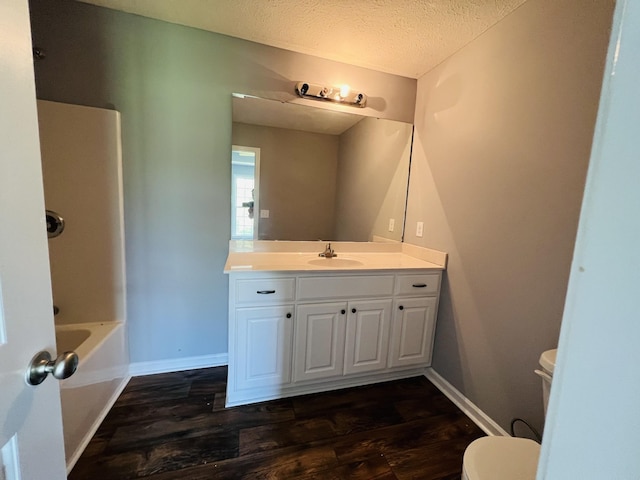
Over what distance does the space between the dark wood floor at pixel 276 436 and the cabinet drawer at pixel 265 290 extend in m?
0.68

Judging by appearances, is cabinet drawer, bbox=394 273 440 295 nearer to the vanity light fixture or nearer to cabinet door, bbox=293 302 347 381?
cabinet door, bbox=293 302 347 381

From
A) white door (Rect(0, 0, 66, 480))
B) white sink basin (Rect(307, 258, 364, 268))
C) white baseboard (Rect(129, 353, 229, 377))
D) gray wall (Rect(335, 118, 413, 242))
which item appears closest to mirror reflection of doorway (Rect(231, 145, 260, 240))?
white sink basin (Rect(307, 258, 364, 268))

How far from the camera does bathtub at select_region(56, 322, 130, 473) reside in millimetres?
1262

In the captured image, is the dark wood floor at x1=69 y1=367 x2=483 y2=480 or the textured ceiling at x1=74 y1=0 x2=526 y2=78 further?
the textured ceiling at x1=74 y1=0 x2=526 y2=78

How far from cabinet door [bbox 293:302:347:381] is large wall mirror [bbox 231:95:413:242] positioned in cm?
71

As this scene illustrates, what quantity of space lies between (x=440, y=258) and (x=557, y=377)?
1.67m

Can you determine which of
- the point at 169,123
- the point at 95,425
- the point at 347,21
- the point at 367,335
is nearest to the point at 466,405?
the point at 367,335

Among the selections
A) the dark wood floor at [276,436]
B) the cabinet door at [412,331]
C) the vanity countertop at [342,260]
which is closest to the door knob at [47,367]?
the vanity countertop at [342,260]

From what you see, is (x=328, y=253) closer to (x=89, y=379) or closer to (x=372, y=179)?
(x=372, y=179)

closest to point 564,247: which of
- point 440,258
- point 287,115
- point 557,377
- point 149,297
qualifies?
point 440,258

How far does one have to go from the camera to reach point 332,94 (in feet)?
6.69

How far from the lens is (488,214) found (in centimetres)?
158

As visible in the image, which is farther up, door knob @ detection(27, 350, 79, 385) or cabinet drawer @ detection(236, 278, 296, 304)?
door knob @ detection(27, 350, 79, 385)

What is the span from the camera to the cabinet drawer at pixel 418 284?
186 centimetres
